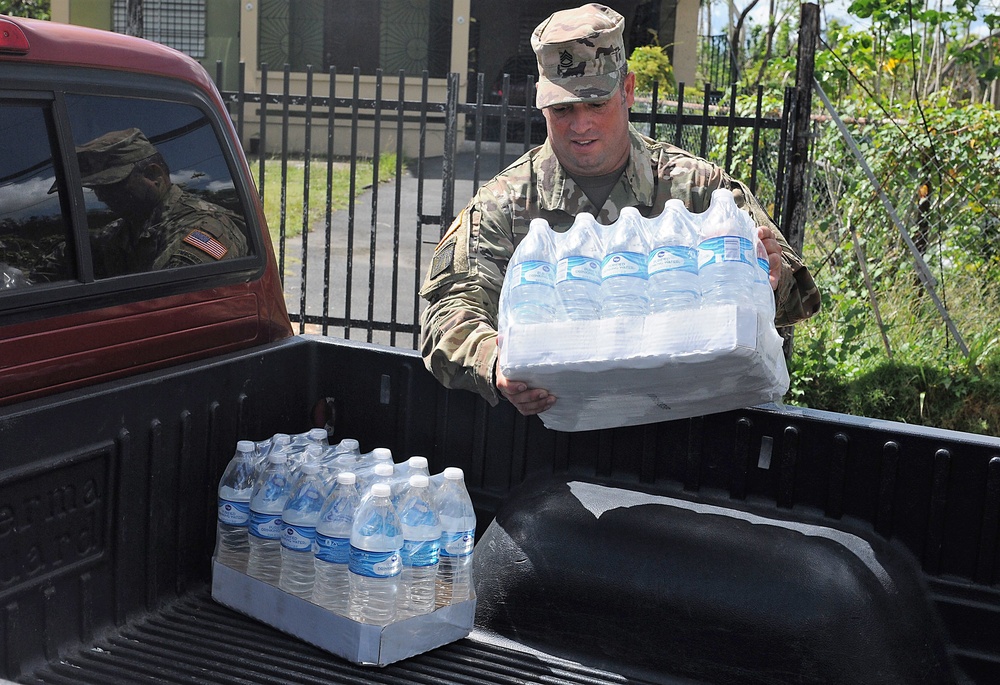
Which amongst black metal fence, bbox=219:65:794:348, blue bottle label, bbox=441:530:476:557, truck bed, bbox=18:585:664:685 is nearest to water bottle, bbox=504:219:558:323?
blue bottle label, bbox=441:530:476:557

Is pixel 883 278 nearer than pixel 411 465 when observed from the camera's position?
No

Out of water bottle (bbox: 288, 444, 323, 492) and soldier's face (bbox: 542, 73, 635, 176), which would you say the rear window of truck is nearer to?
water bottle (bbox: 288, 444, 323, 492)

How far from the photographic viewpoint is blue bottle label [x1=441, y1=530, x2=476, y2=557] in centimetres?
270

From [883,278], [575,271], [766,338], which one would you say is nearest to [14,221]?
[575,271]

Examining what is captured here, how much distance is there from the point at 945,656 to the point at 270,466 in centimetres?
174

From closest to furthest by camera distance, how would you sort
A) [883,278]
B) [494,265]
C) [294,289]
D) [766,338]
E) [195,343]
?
[766,338]
[195,343]
[494,265]
[883,278]
[294,289]

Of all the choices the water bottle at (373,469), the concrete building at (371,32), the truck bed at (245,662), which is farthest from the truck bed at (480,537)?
the concrete building at (371,32)

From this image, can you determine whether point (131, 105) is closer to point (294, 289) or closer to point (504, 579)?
point (504, 579)

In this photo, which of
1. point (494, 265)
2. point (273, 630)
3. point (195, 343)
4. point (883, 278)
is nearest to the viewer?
point (273, 630)

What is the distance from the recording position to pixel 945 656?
2461mm

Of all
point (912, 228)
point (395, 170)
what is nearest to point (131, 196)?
point (912, 228)

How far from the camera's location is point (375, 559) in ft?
8.34

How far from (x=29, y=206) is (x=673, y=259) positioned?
1.51 metres

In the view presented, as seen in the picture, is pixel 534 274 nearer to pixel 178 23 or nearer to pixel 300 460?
pixel 300 460
